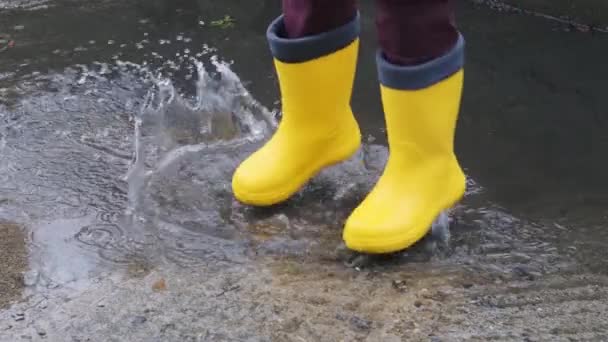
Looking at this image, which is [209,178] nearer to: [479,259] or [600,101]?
[479,259]

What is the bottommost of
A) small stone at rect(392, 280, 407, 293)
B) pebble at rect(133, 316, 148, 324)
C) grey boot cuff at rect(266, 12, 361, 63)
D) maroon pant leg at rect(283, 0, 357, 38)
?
pebble at rect(133, 316, 148, 324)

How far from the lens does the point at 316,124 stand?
144cm

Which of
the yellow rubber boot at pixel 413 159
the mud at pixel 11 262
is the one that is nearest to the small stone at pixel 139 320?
Result: the mud at pixel 11 262

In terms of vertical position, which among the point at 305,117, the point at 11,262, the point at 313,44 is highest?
the point at 313,44

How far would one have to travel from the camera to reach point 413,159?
51.0 inches

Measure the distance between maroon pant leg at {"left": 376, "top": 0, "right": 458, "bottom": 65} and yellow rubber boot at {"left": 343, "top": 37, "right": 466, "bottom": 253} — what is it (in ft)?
0.06

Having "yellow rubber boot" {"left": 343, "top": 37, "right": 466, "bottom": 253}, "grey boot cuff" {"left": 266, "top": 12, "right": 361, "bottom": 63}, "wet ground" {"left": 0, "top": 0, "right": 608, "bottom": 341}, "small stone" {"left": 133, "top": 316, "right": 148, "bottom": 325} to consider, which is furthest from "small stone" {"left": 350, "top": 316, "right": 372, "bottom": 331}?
"grey boot cuff" {"left": 266, "top": 12, "right": 361, "bottom": 63}

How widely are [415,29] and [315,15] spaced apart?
0.22 metres

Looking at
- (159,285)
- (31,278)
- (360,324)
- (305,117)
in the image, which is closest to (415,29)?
(305,117)

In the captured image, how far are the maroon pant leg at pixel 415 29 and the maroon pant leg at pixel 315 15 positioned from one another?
145 mm

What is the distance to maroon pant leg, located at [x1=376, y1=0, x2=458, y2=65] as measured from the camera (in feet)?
3.83

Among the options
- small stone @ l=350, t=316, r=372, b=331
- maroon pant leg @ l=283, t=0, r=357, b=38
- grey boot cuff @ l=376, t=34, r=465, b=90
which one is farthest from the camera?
maroon pant leg @ l=283, t=0, r=357, b=38

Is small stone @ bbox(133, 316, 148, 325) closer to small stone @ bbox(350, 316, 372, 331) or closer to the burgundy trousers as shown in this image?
small stone @ bbox(350, 316, 372, 331)

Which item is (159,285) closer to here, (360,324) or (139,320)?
(139,320)
